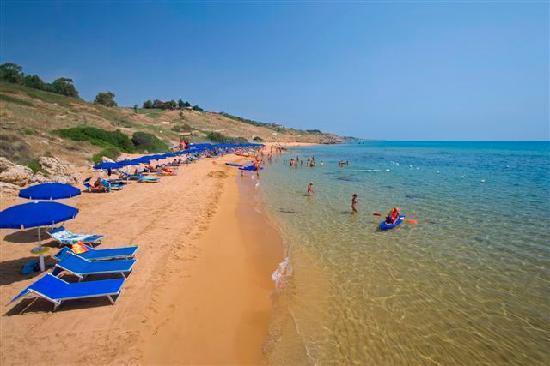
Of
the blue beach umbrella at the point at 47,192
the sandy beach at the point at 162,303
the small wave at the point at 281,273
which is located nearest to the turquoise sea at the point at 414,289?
the small wave at the point at 281,273

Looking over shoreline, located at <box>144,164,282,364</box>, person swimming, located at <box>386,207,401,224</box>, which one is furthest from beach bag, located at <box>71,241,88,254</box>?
person swimming, located at <box>386,207,401,224</box>

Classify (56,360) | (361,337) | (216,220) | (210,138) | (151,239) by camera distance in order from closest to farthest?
(56,360) → (361,337) → (151,239) → (216,220) → (210,138)

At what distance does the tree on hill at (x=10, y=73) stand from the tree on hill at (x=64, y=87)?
513 centimetres

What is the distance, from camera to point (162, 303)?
20.0 ft

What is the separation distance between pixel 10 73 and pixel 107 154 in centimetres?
4228

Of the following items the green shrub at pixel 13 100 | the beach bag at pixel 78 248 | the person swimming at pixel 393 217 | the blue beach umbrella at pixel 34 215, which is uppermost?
the green shrub at pixel 13 100

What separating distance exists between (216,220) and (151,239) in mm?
3135

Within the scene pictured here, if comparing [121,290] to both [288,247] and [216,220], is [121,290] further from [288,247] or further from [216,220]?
[216,220]

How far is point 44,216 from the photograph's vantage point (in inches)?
262

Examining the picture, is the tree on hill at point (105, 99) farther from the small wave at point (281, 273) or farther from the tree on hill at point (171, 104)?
the small wave at point (281, 273)

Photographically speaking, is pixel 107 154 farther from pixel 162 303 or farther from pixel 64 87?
pixel 64 87

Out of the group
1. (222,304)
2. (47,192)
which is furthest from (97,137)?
(222,304)

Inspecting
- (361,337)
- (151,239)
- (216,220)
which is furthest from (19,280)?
(361,337)

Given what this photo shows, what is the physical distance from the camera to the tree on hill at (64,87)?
56594 millimetres
